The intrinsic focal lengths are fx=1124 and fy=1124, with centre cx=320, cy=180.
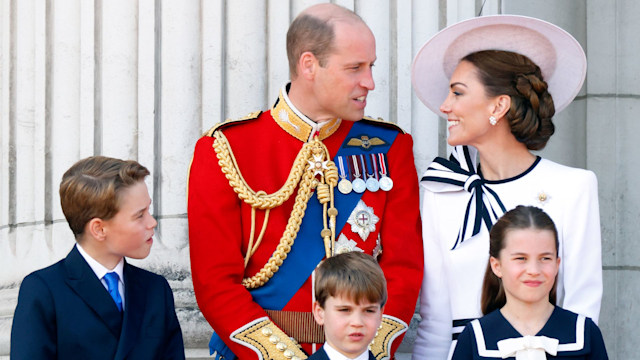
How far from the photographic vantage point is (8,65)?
17.5 ft

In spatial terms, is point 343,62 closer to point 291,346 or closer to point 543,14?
point 291,346

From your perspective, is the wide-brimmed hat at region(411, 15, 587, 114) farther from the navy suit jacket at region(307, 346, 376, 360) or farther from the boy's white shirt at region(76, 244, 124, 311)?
the boy's white shirt at region(76, 244, 124, 311)

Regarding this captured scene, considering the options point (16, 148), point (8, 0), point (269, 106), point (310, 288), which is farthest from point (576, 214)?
point (8, 0)

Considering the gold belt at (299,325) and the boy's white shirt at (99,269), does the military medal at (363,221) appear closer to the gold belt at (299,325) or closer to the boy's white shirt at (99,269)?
the gold belt at (299,325)

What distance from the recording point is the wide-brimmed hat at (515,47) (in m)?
4.32


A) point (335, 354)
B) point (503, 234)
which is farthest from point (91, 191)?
point (503, 234)

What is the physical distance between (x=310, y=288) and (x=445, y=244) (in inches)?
21.5

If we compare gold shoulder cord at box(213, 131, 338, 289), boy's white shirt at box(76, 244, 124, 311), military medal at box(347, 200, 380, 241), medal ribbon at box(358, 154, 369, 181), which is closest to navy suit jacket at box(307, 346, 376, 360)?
gold shoulder cord at box(213, 131, 338, 289)

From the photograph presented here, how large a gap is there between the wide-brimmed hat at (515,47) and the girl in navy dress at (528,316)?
770 mm

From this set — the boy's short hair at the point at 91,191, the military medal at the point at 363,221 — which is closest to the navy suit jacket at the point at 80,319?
the boy's short hair at the point at 91,191

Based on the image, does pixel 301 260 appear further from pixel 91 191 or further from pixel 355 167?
pixel 91 191

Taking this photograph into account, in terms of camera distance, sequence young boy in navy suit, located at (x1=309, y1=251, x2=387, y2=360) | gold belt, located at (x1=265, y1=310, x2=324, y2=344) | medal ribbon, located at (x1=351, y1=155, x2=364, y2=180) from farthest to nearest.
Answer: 1. medal ribbon, located at (x1=351, y1=155, x2=364, y2=180)
2. gold belt, located at (x1=265, y1=310, x2=324, y2=344)
3. young boy in navy suit, located at (x1=309, y1=251, x2=387, y2=360)

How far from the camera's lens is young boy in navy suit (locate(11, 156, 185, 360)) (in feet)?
12.3

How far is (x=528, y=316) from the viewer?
386 cm
